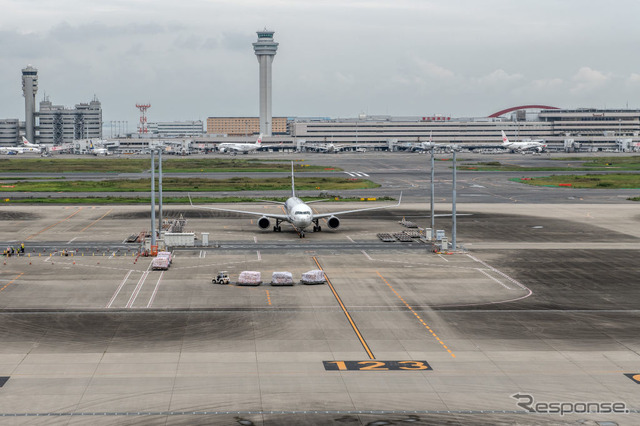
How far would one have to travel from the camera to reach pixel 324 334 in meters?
45.2

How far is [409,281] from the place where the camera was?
204 feet

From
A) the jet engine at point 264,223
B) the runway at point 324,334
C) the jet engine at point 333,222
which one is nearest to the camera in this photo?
the runway at point 324,334

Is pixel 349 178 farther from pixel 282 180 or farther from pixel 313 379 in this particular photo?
pixel 313 379

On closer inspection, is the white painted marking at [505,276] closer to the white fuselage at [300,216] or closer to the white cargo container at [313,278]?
the white cargo container at [313,278]

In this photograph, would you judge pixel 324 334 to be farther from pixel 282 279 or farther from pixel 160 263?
pixel 160 263

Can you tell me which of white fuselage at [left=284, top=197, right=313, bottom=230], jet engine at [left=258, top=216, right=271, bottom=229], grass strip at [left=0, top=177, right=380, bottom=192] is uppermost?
grass strip at [left=0, top=177, right=380, bottom=192]

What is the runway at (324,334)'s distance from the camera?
33156 mm

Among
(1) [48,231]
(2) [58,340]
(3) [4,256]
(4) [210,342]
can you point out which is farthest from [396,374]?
(1) [48,231]

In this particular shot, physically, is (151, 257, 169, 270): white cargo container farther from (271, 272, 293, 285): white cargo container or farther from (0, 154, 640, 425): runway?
(271, 272, 293, 285): white cargo container

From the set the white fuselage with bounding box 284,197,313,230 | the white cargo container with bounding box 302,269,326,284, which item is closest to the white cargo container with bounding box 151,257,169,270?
the white cargo container with bounding box 302,269,326,284

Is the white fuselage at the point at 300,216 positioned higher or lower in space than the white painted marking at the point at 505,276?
higher

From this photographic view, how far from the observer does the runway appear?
33.2 m

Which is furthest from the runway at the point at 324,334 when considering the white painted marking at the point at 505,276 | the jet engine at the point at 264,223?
the jet engine at the point at 264,223

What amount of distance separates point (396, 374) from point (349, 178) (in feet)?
473
